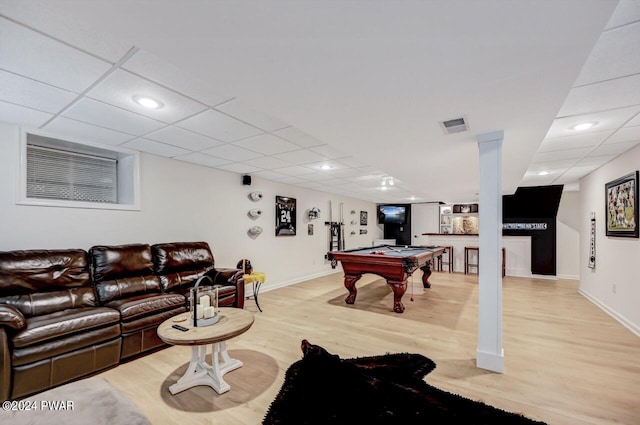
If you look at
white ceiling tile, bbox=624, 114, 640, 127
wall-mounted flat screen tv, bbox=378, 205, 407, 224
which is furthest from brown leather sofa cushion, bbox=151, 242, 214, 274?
wall-mounted flat screen tv, bbox=378, 205, 407, 224

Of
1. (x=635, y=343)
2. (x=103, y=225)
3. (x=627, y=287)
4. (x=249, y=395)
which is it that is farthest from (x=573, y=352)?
(x=103, y=225)

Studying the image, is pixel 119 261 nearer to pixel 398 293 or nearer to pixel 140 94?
pixel 140 94

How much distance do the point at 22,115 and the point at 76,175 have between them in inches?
41.8

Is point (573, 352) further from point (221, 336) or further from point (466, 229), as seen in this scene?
point (466, 229)

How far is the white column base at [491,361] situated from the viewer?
2.61m

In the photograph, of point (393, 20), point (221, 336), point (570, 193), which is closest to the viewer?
point (393, 20)

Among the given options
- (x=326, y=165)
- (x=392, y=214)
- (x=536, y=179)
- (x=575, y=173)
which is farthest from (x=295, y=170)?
(x=392, y=214)

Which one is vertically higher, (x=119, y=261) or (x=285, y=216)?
(x=285, y=216)

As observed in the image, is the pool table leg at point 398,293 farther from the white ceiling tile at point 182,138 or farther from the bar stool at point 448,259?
the bar stool at point 448,259

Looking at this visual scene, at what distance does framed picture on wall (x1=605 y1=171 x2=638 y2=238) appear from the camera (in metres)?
3.55

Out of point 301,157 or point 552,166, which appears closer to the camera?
point 301,157

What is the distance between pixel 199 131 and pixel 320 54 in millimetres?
2168

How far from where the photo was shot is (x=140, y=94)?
230 cm

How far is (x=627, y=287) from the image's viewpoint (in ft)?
12.4
